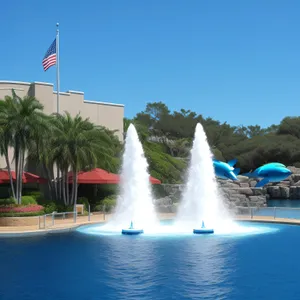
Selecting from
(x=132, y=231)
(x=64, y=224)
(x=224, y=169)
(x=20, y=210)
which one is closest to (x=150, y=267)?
(x=132, y=231)

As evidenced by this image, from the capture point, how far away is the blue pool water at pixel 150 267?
1188 cm

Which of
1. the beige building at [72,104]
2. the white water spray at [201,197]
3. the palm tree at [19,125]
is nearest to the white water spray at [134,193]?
the white water spray at [201,197]

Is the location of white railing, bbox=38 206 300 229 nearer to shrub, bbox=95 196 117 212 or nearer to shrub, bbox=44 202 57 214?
shrub, bbox=44 202 57 214

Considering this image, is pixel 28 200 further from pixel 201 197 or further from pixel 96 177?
pixel 201 197

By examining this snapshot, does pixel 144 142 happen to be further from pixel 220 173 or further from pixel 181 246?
pixel 181 246

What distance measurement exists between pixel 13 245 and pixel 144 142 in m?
34.2

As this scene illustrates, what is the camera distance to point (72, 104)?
40.2 meters

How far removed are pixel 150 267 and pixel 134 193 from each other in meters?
11.8

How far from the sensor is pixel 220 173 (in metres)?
37.5

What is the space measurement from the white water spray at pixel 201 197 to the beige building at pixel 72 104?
603 inches

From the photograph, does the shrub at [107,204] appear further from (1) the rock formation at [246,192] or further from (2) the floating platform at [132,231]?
(2) the floating platform at [132,231]

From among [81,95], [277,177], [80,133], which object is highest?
[81,95]

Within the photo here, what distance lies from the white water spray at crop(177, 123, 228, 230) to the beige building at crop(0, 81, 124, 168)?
15.3 meters

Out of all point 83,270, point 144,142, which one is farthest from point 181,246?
point 144,142
